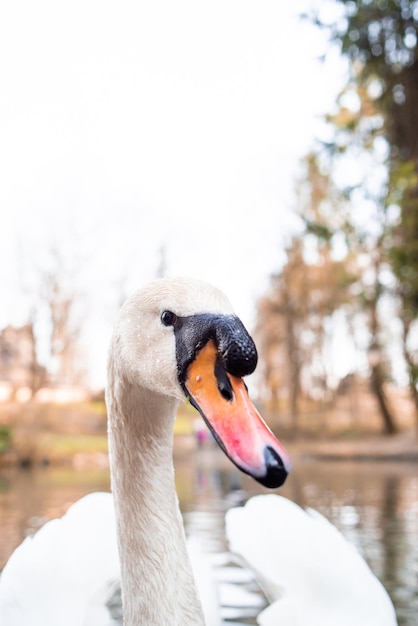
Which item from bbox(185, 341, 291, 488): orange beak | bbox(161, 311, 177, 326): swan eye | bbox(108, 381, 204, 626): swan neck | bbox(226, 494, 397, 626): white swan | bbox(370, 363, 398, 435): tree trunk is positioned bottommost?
bbox(370, 363, 398, 435): tree trunk

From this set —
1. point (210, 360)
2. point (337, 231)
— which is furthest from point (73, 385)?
point (210, 360)

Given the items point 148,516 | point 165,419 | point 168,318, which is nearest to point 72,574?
point 148,516

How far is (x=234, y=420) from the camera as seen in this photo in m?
1.45

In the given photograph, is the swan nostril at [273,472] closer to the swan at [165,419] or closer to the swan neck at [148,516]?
the swan at [165,419]

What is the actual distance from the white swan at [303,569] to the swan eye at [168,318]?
1.31m

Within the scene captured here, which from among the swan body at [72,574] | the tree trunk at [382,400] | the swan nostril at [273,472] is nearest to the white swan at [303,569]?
the swan body at [72,574]

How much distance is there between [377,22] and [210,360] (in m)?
6.34

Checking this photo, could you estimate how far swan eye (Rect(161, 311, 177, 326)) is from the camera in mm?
1680

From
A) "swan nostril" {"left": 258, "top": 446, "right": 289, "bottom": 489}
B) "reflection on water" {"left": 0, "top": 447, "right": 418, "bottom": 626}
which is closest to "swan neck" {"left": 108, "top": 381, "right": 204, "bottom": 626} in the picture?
"swan nostril" {"left": 258, "top": 446, "right": 289, "bottom": 489}

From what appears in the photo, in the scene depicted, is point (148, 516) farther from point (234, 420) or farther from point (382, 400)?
point (382, 400)

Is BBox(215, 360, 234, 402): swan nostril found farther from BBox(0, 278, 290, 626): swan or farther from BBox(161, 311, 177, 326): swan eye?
BBox(161, 311, 177, 326): swan eye

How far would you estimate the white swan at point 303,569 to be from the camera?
2602 millimetres

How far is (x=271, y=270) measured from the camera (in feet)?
89.2

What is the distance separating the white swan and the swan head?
1249 mm
